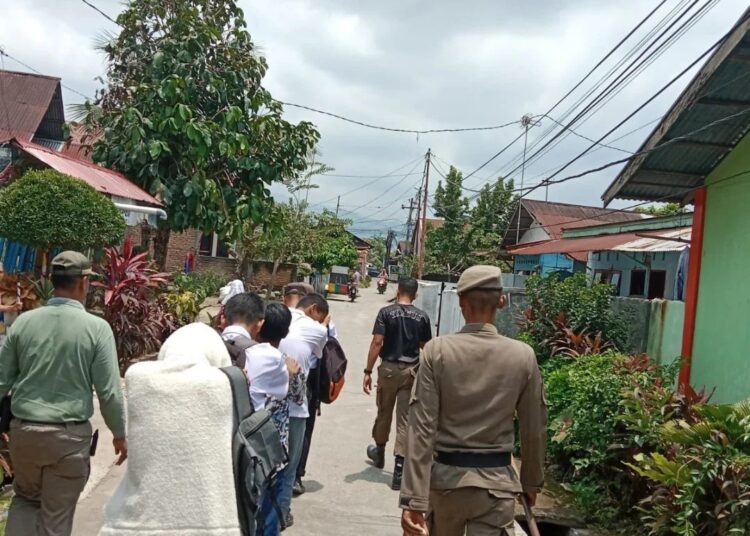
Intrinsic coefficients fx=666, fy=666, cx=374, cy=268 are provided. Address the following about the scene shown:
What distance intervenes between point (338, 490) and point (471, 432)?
10.3 ft

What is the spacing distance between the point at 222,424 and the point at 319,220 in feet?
85.3

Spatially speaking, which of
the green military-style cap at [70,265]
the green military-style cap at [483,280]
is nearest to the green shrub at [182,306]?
the green military-style cap at [70,265]

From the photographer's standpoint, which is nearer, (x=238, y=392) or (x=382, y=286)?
(x=238, y=392)

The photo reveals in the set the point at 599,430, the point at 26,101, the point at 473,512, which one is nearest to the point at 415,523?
the point at 473,512

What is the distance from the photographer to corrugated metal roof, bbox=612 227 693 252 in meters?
12.3

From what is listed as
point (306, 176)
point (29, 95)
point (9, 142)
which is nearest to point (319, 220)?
point (306, 176)

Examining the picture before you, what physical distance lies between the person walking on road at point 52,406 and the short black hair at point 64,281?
0.02m

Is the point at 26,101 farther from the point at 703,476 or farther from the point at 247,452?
the point at 703,476

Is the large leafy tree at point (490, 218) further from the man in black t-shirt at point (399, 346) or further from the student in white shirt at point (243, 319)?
the student in white shirt at point (243, 319)

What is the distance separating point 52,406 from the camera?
326 centimetres

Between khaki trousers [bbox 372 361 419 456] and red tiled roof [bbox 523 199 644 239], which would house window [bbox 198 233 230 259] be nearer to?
red tiled roof [bbox 523 199 644 239]

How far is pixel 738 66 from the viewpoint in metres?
5.48

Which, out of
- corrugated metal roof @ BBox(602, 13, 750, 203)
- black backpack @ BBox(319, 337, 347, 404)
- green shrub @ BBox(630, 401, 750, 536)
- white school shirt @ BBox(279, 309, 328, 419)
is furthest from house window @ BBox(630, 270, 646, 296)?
white school shirt @ BBox(279, 309, 328, 419)

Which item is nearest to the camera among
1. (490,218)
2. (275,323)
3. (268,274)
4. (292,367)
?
(275,323)
